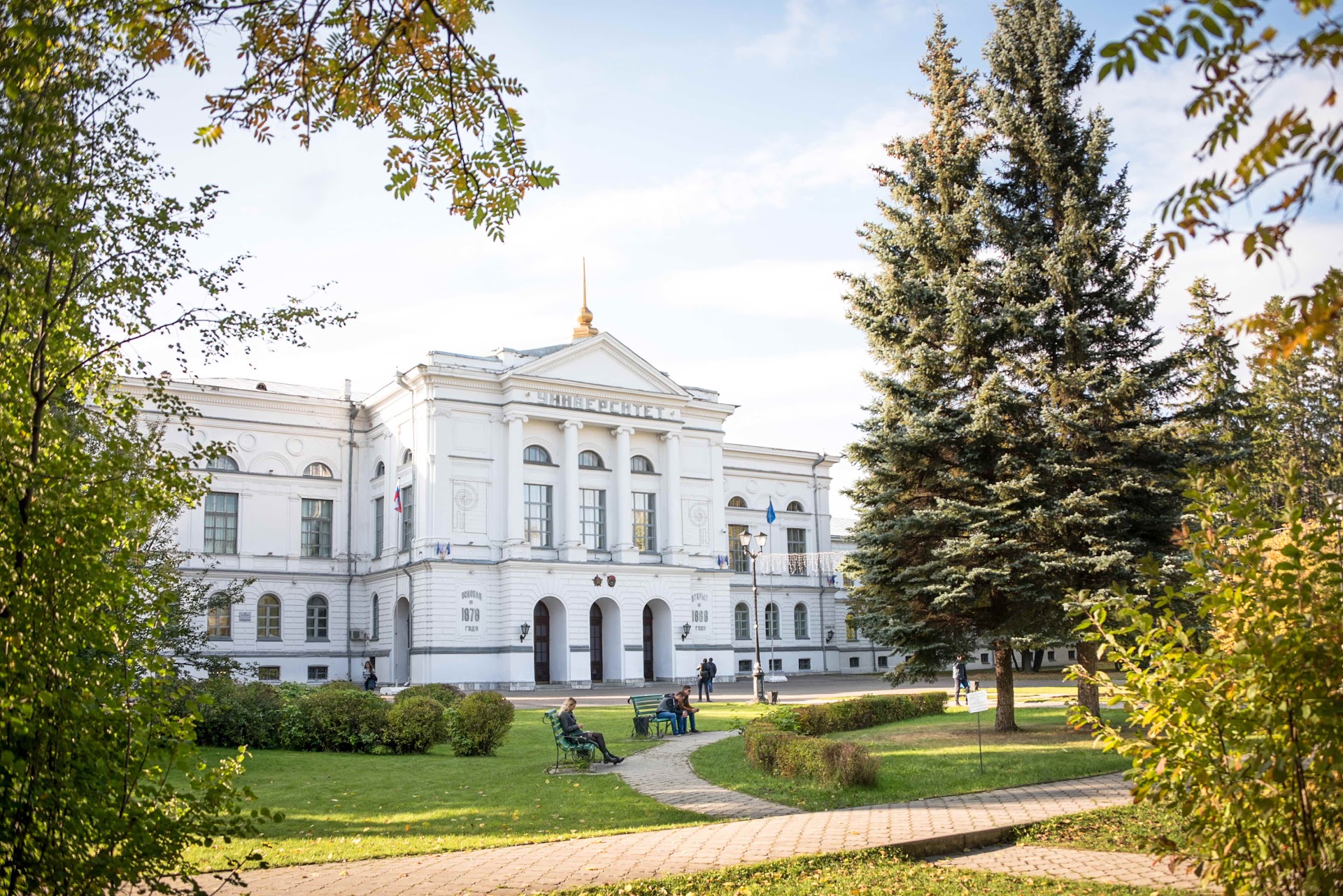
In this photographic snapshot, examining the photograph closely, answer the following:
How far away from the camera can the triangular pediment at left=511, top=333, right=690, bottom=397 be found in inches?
1699

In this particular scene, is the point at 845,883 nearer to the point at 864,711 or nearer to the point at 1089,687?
the point at 1089,687

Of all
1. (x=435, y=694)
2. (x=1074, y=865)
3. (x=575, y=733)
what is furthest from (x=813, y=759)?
(x=435, y=694)

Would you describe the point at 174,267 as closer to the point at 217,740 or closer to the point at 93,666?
the point at 93,666

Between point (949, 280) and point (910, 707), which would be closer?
point (949, 280)

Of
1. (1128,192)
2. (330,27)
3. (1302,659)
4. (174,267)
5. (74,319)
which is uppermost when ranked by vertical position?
(1128,192)

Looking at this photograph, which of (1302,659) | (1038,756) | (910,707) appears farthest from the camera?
(910,707)

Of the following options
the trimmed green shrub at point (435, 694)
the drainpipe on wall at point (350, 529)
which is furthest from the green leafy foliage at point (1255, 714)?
the drainpipe on wall at point (350, 529)

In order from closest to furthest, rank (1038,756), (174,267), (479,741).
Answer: (174,267) < (1038,756) < (479,741)

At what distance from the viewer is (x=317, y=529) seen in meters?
45.1

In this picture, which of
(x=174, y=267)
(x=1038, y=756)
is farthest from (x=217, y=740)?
(x=1038, y=756)

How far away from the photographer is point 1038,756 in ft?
51.9

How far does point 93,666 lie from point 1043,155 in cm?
1852

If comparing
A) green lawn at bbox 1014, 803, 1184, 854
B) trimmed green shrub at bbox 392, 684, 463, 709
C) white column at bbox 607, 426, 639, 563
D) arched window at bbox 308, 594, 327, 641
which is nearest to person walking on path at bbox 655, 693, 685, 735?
trimmed green shrub at bbox 392, 684, 463, 709

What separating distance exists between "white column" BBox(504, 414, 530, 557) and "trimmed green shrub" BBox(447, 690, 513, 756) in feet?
77.8
